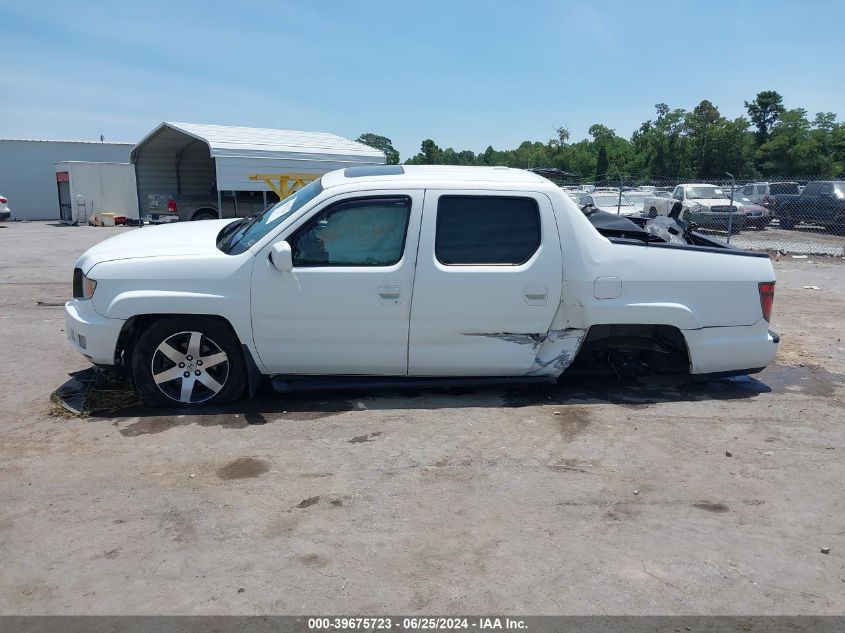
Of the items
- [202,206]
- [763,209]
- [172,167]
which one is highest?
[172,167]

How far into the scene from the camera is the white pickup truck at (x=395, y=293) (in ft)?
16.6

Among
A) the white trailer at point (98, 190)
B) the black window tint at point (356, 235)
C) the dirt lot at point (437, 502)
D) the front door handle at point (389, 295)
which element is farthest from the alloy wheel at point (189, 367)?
the white trailer at point (98, 190)

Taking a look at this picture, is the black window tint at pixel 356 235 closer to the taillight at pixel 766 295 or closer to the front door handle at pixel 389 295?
the front door handle at pixel 389 295

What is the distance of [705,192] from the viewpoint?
21891 mm

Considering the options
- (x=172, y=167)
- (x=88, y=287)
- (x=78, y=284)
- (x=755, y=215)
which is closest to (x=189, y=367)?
(x=88, y=287)

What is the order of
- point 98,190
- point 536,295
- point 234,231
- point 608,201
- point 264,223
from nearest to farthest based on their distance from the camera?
1. point 536,295
2. point 264,223
3. point 234,231
4. point 608,201
5. point 98,190

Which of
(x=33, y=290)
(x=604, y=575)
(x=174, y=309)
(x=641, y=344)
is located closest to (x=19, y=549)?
(x=174, y=309)

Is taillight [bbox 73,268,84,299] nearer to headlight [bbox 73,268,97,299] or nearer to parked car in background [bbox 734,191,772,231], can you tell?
headlight [bbox 73,268,97,299]

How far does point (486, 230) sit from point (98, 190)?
94.6 ft

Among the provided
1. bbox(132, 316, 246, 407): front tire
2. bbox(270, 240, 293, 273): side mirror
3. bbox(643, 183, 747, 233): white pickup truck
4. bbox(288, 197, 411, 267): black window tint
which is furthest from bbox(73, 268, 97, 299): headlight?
bbox(643, 183, 747, 233): white pickup truck

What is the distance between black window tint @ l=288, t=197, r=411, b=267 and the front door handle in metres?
0.19

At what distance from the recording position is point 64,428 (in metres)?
4.94

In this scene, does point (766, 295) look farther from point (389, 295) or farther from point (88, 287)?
point (88, 287)

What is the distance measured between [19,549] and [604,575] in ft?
9.39
